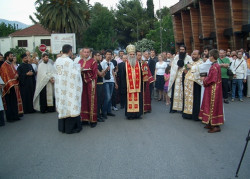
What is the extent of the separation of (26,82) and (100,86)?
11.8 feet

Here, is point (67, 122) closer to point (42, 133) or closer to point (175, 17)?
point (42, 133)

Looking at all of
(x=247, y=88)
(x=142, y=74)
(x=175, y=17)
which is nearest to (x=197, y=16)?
(x=175, y=17)

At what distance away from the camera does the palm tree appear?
1398 inches

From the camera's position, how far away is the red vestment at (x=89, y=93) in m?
7.91

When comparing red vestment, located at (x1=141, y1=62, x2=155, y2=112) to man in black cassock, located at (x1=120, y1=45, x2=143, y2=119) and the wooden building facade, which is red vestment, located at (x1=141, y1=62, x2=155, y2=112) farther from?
the wooden building facade

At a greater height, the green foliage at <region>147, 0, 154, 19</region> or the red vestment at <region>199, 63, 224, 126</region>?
the green foliage at <region>147, 0, 154, 19</region>

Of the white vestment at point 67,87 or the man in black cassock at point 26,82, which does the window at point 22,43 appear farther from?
the white vestment at point 67,87

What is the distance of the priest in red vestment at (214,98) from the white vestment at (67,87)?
310 cm

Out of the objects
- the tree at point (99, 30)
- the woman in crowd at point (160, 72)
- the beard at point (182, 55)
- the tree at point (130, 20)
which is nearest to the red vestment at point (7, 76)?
the beard at point (182, 55)

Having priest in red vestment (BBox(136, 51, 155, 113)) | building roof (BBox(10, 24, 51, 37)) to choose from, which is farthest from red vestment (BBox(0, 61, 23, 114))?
building roof (BBox(10, 24, 51, 37))

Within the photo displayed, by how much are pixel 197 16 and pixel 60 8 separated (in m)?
16.6

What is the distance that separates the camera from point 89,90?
7.99m

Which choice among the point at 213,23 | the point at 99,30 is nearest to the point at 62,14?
the point at 99,30

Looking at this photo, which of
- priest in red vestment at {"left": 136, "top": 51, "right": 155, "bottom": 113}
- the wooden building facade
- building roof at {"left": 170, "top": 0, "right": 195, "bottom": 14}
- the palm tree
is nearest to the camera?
priest in red vestment at {"left": 136, "top": 51, "right": 155, "bottom": 113}
